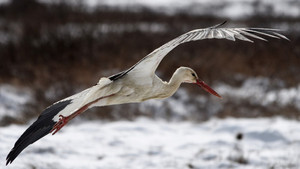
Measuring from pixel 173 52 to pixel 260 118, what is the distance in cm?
429

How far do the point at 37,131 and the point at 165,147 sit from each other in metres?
3.07

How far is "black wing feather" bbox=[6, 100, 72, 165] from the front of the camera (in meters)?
3.57

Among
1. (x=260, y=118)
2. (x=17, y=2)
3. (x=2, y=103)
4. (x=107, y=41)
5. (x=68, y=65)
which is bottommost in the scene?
(x=260, y=118)

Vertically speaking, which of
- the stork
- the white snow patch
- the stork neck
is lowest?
the stork neck

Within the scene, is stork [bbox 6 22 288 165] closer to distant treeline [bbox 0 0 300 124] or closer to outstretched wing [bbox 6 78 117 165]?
outstretched wing [bbox 6 78 117 165]

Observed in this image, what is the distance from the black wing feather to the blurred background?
439cm

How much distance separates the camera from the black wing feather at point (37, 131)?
11.7ft

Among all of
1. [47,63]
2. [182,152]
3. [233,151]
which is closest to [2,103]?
[47,63]

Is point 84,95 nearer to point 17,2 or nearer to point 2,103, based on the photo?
point 2,103

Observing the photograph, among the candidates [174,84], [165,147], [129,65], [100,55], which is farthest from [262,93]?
[174,84]

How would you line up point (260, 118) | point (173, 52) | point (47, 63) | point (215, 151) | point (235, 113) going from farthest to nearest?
1. point (173, 52)
2. point (47, 63)
3. point (235, 113)
4. point (260, 118)
5. point (215, 151)

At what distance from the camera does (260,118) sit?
8.88 metres

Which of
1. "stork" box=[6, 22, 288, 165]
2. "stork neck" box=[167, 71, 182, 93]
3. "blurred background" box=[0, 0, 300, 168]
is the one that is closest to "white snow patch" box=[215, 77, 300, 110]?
"blurred background" box=[0, 0, 300, 168]

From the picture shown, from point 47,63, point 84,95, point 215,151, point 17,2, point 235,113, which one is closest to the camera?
point 84,95
